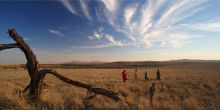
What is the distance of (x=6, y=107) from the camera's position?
8.88m

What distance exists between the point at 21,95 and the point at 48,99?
3.19 ft

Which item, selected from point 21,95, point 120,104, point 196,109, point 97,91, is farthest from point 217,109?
point 21,95

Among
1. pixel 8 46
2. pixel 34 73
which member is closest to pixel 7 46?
pixel 8 46

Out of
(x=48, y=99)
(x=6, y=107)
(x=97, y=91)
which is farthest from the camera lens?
(x=48, y=99)

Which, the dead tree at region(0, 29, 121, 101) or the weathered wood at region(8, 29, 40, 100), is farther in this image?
the weathered wood at region(8, 29, 40, 100)

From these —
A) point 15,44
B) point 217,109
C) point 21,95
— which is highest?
point 15,44

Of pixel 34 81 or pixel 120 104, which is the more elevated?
pixel 34 81

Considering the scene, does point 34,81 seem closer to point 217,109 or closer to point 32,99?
point 32,99

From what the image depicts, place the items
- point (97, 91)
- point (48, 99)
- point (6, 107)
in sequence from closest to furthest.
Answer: point (6, 107) → point (97, 91) → point (48, 99)

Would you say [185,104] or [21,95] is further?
[185,104]

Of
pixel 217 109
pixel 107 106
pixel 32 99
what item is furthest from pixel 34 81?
pixel 217 109

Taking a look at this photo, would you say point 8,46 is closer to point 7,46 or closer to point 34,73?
point 7,46

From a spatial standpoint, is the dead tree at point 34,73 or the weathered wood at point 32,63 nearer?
the dead tree at point 34,73

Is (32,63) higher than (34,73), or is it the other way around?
(32,63)
